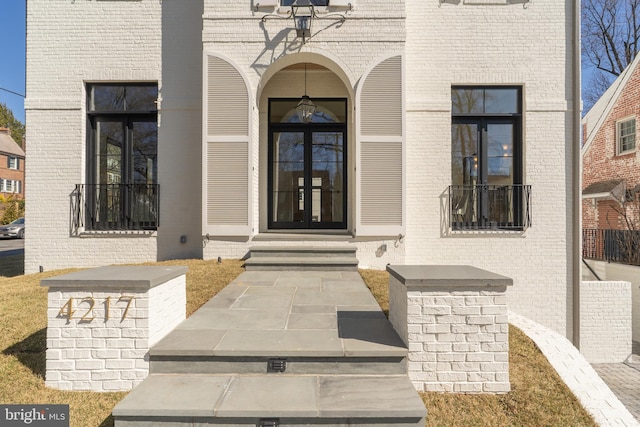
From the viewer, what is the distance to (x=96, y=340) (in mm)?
2525

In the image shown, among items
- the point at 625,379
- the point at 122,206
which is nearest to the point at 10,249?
the point at 122,206

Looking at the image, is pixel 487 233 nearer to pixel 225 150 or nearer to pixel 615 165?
pixel 225 150

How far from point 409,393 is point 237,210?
14.5 feet

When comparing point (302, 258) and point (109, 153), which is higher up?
point (109, 153)

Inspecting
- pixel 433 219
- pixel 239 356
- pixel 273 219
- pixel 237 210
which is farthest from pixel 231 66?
pixel 239 356

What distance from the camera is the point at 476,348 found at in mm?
2529

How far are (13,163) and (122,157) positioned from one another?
29631 millimetres

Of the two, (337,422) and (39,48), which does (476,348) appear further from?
(39,48)

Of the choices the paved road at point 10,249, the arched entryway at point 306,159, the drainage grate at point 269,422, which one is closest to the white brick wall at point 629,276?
the arched entryway at point 306,159

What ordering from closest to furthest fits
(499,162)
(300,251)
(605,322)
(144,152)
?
(300,251)
(605,322)
(499,162)
(144,152)

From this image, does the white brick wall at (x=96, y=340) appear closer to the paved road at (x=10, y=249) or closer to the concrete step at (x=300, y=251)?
the concrete step at (x=300, y=251)

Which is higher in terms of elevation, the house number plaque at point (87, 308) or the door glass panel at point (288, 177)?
the door glass panel at point (288, 177)

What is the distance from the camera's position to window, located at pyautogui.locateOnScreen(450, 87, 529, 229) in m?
6.52

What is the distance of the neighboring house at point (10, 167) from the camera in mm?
26172
